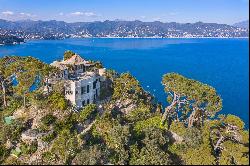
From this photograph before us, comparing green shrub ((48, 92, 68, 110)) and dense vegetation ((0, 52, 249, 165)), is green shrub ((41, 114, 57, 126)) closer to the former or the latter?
dense vegetation ((0, 52, 249, 165))

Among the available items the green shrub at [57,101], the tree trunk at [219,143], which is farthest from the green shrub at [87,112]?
the tree trunk at [219,143]

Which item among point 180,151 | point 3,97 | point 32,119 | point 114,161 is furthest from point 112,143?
point 3,97

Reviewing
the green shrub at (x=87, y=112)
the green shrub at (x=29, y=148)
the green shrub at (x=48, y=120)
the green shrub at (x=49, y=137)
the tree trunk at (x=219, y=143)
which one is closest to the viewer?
the green shrub at (x=29, y=148)

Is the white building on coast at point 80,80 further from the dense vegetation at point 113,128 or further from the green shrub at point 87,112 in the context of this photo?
the green shrub at point 87,112

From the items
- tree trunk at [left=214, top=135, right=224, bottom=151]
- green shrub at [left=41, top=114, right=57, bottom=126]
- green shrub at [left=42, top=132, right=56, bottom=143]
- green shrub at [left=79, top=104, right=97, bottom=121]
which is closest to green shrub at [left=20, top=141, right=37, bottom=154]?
green shrub at [left=42, top=132, right=56, bottom=143]

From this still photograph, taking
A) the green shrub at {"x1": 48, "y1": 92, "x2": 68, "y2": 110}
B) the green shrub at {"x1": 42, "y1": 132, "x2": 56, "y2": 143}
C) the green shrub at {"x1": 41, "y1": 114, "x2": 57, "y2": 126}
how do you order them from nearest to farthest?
the green shrub at {"x1": 42, "y1": 132, "x2": 56, "y2": 143}
the green shrub at {"x1": 41, "y1": 114, "x2": 57, "y2": 126}
the green shrub at {"x1": 48, "y1": 92, "x2": 68, "y2": 110}

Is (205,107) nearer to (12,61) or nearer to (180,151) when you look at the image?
(180,151)

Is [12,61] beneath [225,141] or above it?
above

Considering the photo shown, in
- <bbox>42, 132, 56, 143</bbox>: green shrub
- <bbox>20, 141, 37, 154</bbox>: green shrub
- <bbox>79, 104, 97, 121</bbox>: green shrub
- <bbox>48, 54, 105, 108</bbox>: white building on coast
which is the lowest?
<bbox>20, 141, 37, 154</bbox>: green shrub
